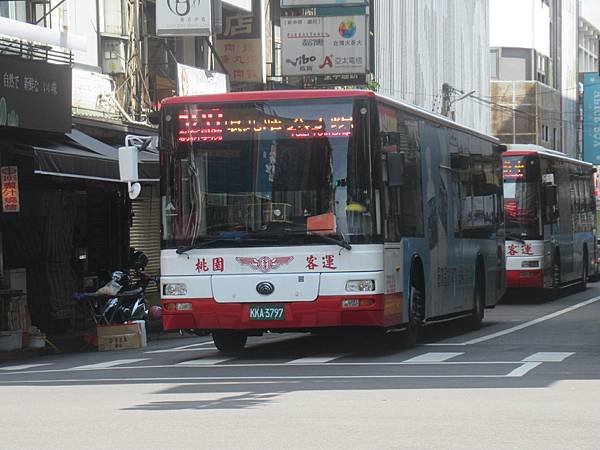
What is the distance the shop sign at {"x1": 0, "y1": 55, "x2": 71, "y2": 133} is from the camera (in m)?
21.7

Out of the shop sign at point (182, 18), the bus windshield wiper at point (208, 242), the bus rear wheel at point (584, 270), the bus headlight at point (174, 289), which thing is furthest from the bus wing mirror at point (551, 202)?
the bus headlight at point (174, 289)

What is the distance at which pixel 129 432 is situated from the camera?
Answer: 1042 cm

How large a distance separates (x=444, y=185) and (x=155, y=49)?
39.5ft

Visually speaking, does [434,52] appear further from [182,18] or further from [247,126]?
[247,126]

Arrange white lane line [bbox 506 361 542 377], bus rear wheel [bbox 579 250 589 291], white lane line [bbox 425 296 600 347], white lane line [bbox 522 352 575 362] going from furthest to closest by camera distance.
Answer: bus rear wheel [bbox 579 250 589 291], white lane line [bbox 425 296 600 347], white lane line [bbox 522 352 575 362], white lane line [bbox 506 361 542 377]

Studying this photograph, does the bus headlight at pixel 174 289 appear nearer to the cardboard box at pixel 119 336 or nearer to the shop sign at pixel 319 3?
the cardboard box at pixel 119 336

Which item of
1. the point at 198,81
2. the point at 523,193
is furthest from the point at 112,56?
the point at 523,193

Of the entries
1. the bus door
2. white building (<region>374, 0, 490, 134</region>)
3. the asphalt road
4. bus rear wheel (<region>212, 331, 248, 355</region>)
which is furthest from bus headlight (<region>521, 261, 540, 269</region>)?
white building (<region>374, 0, 490, 134</region>)

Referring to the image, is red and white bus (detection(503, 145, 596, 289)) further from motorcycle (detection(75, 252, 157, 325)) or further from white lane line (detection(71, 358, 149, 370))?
white lane line (detection(71, 358, 149, 370))

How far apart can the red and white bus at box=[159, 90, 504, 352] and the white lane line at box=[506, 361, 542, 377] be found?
192cm

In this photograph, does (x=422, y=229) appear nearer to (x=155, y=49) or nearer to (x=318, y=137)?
(x=318, y=137)

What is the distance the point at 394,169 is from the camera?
56.3ft

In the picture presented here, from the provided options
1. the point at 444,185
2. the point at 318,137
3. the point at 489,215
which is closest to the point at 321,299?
the point at 318,137

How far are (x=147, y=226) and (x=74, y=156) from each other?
8482 mm
